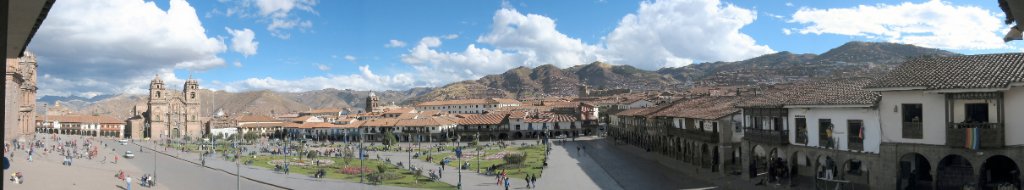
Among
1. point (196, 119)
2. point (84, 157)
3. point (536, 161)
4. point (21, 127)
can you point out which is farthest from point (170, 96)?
point (536, 161)

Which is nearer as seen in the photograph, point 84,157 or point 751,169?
point 751,169

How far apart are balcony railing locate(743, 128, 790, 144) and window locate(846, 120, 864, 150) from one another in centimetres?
394

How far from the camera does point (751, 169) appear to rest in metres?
30.8

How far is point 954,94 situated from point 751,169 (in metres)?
11.8

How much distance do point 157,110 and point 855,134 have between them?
11735 centimetres

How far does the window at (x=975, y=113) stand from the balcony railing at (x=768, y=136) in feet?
28.2

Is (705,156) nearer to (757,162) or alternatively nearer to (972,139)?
(757,162)

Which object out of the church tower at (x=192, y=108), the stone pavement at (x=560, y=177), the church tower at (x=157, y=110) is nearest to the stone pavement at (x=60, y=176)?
the stone pavement at (x=560, y=177)

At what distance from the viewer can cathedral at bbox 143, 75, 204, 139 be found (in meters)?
114

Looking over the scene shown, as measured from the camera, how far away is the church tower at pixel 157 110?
113625 mm

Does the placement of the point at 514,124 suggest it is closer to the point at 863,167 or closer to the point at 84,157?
the point at 84,157

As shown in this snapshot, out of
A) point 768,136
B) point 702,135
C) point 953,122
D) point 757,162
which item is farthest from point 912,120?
point 702,135

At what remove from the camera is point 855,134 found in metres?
23.9

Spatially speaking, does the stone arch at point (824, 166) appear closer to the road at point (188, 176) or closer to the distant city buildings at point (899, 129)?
the distant city buildings at point (899, 129)
